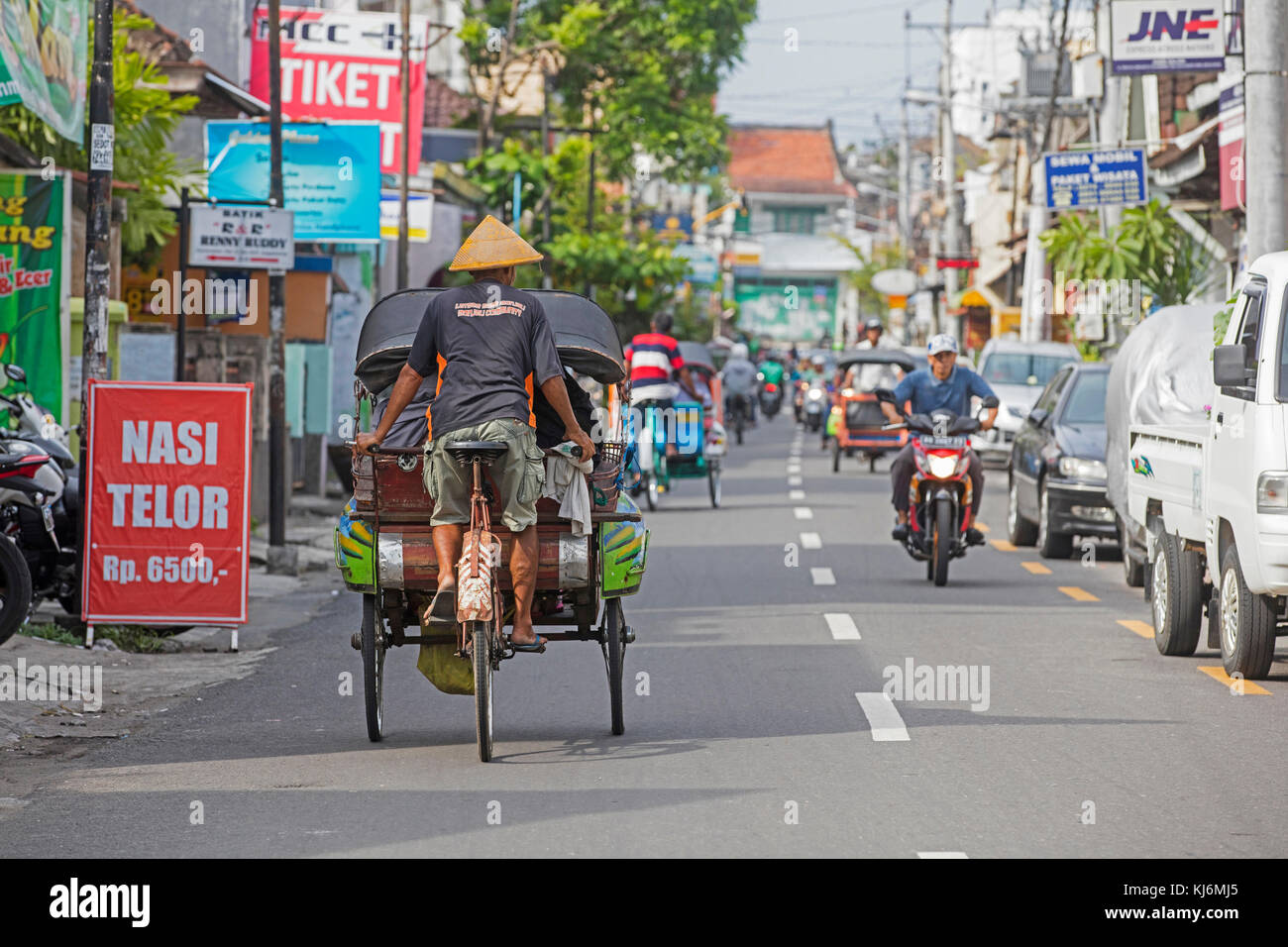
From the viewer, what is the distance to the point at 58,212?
1750 cm

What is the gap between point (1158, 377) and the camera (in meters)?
15.8

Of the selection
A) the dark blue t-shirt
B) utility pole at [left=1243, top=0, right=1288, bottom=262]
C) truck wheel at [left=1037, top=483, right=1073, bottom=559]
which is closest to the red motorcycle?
the dark blue t-shirt

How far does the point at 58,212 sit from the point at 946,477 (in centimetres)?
756

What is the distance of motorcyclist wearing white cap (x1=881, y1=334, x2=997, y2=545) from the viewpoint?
54.9ft

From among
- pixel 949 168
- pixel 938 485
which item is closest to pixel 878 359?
pixel 938 485

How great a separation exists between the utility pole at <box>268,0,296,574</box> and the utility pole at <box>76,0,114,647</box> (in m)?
4.22

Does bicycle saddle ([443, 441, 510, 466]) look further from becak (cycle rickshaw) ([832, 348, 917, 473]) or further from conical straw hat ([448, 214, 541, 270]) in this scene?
becak (cycle rickshaw) ([832, 348, 917, 473])

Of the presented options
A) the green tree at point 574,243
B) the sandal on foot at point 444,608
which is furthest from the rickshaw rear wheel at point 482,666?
the green tree at point 574,243

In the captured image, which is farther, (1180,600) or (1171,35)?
(1171,35)

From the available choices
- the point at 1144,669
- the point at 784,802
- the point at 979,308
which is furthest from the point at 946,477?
the point at 979,308

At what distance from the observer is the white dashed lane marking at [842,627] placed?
1330 centimetres

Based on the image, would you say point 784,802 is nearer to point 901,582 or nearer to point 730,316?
point 901,582

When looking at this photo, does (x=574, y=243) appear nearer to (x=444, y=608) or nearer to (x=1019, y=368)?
(x=1019, y=368)

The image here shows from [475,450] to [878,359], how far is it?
915 inches
